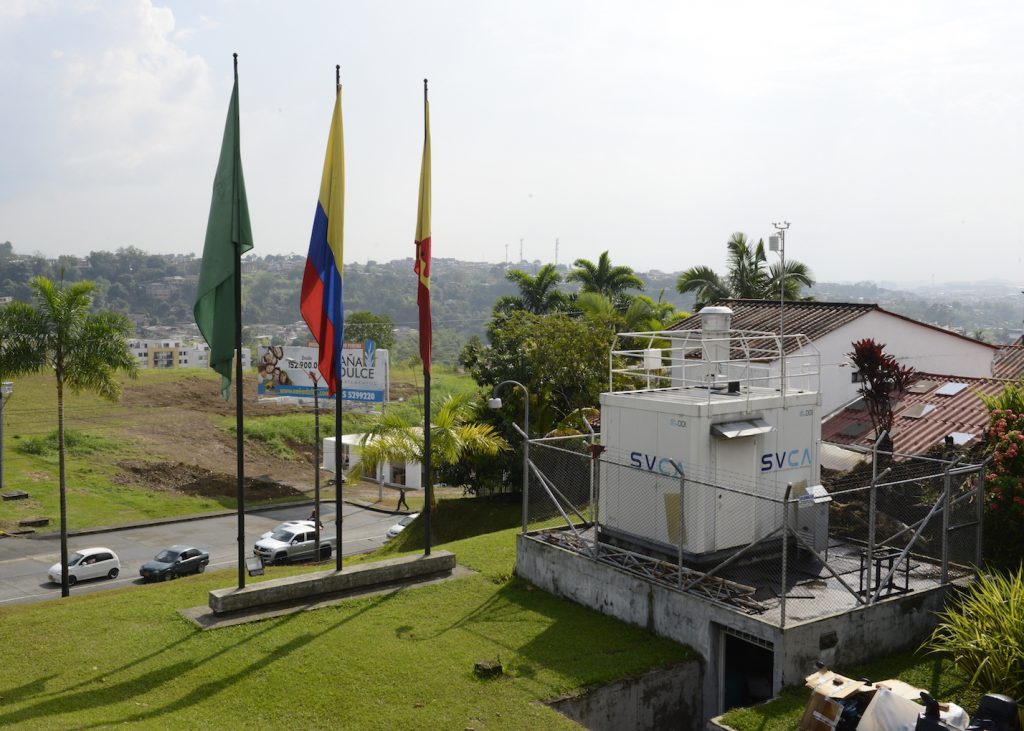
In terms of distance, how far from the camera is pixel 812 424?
15828 mm

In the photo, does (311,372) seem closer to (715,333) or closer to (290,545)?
(290,545)

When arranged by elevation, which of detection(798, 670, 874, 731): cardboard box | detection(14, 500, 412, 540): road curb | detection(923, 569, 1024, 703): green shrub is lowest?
detection(14, 500, 412, 540): road curb

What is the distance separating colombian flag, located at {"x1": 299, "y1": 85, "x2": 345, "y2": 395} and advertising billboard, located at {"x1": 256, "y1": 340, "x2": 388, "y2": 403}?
35897 mm

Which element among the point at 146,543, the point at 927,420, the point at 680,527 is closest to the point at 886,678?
the point at 680,527

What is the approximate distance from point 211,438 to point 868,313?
146 ft

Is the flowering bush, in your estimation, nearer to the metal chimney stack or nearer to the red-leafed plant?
the red-leafed plant

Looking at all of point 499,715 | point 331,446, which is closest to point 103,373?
point 499,715

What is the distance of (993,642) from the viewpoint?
11.1m

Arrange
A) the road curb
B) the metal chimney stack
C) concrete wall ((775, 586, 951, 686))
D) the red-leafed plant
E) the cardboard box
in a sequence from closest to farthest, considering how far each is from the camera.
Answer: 1. the cardboard box
2. concrete wall ((775, 586, 951, 686))
3. the metal chimney stack
4. the red-leafed plant
5. the road curb

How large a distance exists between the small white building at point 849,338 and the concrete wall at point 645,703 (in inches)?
416

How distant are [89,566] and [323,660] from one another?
2126 cm

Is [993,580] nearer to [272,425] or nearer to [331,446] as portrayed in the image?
[331,446]

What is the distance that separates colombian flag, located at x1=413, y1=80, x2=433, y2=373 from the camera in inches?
627

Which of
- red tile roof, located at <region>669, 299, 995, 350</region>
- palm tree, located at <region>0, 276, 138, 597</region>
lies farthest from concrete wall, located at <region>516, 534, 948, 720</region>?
palm tree, located at <region>0, 276, 138, 597</region>
